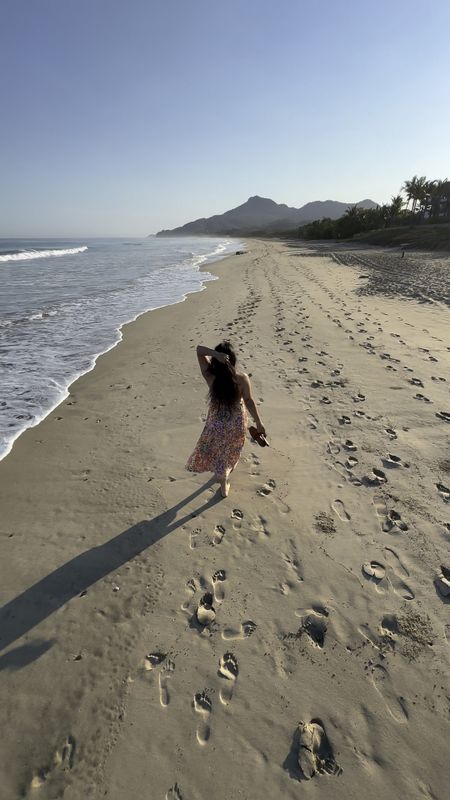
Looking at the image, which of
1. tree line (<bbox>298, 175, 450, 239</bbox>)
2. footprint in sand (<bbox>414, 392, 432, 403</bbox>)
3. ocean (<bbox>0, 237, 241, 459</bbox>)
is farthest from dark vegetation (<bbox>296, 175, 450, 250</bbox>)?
footprint in sand (<bbox>414, 392, 432, 403</bbox>)

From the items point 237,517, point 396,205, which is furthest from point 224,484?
point 396,205

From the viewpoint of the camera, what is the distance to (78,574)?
3539 millimetres

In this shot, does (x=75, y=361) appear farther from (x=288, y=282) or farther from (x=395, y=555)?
(x=288, y=282)

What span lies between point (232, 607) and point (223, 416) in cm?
195

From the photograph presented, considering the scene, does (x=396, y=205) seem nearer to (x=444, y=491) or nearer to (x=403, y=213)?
(x=403, y=213)

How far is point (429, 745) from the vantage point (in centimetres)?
231

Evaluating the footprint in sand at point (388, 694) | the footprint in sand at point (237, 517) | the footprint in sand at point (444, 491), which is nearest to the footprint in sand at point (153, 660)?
the footprint in sand at point (237, 517)

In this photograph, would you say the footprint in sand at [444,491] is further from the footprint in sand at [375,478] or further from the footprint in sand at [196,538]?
the footprint in sand at [196,538]

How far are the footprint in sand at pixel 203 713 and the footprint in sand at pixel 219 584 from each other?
2.42 feet

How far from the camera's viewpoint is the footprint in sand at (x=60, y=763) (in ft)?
7.38

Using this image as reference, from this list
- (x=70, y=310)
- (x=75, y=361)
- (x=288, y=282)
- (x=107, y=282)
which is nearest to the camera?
(x=75, y=361)

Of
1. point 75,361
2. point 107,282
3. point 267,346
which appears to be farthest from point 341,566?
point 107,282

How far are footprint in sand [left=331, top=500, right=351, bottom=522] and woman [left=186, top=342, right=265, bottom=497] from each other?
3.81 feet

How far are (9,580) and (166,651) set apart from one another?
5.61 ft
